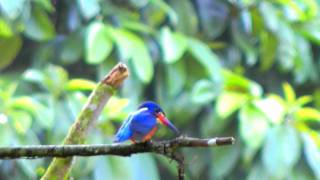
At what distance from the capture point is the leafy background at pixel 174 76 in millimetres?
1688

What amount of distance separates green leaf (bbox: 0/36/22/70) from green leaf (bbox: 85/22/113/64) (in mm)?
217

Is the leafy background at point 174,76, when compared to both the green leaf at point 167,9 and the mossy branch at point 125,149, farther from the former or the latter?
the mossy branch at point 125,149

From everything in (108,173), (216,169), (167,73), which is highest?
(167,73)

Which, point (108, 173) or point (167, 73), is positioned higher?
point (167, 73)

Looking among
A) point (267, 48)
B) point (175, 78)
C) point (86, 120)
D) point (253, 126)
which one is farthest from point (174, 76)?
point (86, 120)

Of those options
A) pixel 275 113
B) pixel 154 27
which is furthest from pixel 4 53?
pixel 275 113

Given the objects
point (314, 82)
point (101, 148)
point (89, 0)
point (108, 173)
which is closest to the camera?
point (101, 148)

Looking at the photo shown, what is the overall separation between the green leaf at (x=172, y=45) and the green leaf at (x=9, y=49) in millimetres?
355

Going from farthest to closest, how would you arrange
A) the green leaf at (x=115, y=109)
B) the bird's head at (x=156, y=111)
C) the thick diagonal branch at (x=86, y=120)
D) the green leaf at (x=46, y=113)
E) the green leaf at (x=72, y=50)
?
the green leaf at (x=72, y=50) → the green leaf at (x=46, y=113) → the green leaf at (x=115, y=109) → the thick diagonal branch at (x=86, y=120) → the bird's head at (x=156, y=111)

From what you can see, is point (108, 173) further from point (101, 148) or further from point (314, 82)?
point (101, 148)

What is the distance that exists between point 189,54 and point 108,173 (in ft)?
1.30

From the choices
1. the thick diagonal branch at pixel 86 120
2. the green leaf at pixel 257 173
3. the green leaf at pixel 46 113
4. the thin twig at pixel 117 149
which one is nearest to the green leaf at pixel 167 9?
the green leaf at pixel 46 113

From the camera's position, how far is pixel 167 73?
1.88 metres

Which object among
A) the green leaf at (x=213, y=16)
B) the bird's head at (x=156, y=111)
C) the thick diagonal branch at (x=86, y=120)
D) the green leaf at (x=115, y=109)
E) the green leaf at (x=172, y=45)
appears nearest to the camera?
the bird's head at (x=156, y=111)
